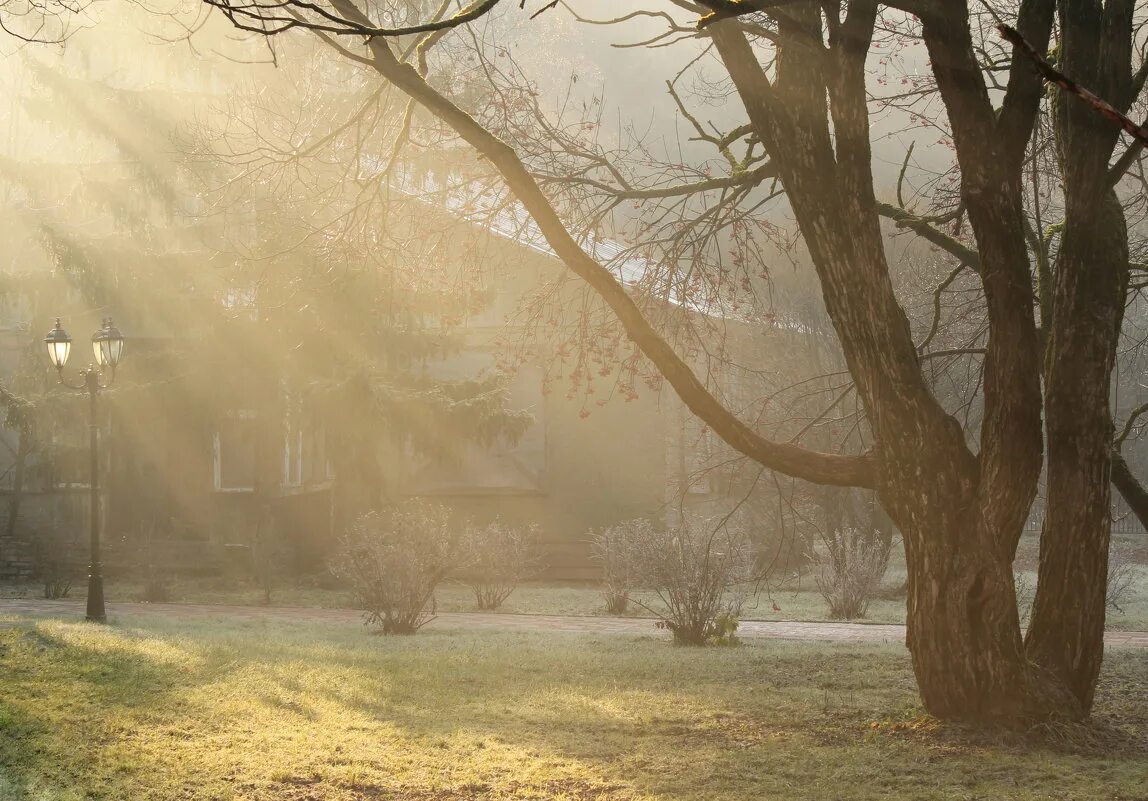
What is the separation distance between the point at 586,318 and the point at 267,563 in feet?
35.2

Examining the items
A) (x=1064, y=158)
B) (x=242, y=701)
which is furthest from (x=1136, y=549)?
(x=242, y=701)

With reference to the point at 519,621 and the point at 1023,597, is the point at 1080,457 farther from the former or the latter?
the point at 1023,597

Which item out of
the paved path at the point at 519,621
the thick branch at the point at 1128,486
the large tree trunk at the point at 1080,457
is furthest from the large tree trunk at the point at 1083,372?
the paved path at the point at 519,621

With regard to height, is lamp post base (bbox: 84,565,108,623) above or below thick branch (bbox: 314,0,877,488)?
below

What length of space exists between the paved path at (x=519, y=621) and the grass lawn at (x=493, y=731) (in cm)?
371

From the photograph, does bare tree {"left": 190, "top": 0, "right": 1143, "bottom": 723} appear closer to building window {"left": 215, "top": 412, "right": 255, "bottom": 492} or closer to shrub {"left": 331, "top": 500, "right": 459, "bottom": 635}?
shrub {"left": 331, "top": 500, "right": 459, "bottom": 635}

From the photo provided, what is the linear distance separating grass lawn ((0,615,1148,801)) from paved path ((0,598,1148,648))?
3712 millimetres

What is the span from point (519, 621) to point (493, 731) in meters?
8.51

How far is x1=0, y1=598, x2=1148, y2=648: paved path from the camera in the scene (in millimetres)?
14133

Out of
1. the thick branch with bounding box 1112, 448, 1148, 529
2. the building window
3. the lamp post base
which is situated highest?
the building window

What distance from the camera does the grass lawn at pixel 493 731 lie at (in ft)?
19.0

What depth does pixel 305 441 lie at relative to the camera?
24562mm

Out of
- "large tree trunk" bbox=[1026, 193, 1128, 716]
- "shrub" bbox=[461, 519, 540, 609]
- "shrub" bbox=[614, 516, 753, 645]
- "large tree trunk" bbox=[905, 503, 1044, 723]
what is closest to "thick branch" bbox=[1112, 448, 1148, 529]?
"large tree trunk" bbox=[1026, 193, 1128, 716]

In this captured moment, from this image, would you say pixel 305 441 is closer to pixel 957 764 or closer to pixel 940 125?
pixel 940 125
